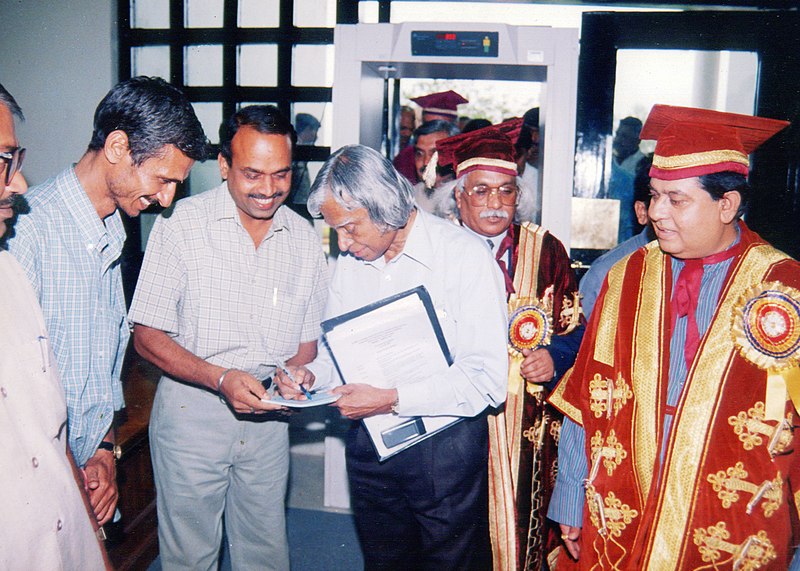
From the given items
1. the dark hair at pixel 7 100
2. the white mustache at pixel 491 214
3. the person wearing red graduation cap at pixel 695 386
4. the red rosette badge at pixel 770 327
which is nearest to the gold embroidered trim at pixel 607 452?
the person wearing red graduation cap at pixel 695 386

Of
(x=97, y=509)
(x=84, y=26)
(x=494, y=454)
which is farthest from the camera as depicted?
(x=84, y=26)

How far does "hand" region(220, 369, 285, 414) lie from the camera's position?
69.1 inches

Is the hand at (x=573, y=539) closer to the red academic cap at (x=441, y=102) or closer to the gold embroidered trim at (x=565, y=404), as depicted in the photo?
the gold embroidered trim at (x=565, y=404)

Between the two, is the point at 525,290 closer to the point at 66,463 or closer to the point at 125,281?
the point at 66,463

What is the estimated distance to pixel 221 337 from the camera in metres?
1.94

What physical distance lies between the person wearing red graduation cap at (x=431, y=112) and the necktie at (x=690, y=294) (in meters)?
2.30

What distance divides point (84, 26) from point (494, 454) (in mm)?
3423

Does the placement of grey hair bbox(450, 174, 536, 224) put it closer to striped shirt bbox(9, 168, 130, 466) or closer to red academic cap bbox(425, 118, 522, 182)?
red academic cap bbox(425, 118, 522, 182)

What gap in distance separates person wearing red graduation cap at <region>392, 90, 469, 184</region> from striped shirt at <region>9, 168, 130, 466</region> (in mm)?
2254

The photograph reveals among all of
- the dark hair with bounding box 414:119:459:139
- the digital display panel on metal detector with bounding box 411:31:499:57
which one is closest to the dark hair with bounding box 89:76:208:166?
the digital display panel on metal detector with bounding box 411:31:499:57

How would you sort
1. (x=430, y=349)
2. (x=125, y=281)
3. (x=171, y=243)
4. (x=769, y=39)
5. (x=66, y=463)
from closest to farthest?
(x=66, y=463) → (x=430, y=349) → (x=171, y=243) → (x=769, y=39) → (x=125, y=281)

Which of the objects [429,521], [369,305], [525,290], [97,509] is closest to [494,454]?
[429,521]

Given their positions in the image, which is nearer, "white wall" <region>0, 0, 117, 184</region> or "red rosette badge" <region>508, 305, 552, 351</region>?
"red rosette badge" <region>508, 305, 552, 351</region>

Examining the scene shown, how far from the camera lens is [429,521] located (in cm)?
177
